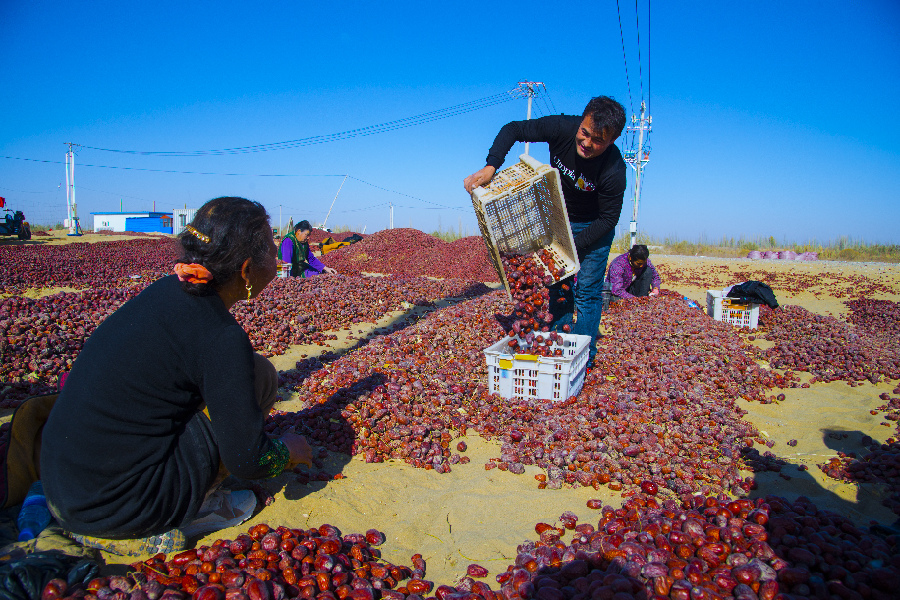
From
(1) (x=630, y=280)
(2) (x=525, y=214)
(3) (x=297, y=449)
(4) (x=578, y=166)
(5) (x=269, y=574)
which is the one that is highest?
(4) (x=578, y=166)

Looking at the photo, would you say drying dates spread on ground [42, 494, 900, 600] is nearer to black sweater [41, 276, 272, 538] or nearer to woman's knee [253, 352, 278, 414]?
black sweater [41, 276, 272, 538]

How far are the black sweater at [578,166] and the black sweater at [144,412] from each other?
10.7 ft

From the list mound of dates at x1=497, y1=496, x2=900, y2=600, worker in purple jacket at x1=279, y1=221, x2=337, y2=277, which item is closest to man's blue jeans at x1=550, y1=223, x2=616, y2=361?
mound of dates at x1=497, y1=496, x2=900, y2=600

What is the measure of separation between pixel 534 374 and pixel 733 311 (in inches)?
221

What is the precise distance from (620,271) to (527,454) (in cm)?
683

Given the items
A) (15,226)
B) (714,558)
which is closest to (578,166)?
(714,558)

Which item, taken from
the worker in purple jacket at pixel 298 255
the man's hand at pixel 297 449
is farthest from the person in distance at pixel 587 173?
the worker in purple jacket at pixel 298 255

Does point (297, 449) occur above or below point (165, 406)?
below

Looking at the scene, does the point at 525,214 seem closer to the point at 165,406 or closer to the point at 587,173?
the point at 587,173

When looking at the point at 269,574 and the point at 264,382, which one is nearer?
the point at 269,574

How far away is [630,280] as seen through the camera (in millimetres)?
9641

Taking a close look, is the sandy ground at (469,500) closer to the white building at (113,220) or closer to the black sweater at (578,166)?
the black sweater at (578,166)

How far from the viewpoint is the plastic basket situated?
4.47 m

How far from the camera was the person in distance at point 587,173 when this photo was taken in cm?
418
